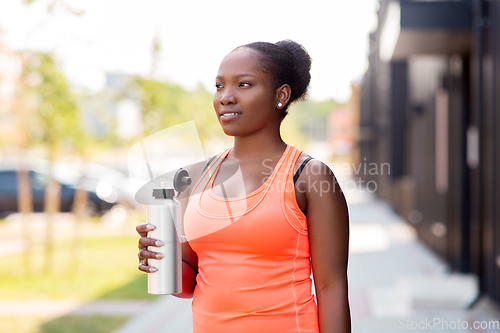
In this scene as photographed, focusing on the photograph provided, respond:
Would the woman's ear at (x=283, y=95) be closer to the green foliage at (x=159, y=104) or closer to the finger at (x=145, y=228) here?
the finger at (x=145, y=228)

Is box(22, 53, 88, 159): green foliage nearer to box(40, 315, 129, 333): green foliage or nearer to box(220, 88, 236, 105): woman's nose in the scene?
box(40, 315, 129, 333): green foliage

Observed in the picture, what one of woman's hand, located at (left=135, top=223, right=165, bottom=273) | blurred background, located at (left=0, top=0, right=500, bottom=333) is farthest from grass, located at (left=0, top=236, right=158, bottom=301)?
woman's hand, located at (left=135, top=223, right=165, bottom=273)

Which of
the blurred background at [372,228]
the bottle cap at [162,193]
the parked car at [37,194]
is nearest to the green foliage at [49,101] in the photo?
the blurred background at [372,228]

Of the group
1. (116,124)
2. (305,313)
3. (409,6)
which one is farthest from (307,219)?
(116,124)

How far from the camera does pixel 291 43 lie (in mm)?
1987

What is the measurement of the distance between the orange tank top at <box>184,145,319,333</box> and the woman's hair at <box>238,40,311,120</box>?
27 cm

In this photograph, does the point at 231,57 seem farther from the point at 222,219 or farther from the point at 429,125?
the point at 429,125

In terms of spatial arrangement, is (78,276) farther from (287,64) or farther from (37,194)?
(37,194)

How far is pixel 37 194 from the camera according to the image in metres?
16.4

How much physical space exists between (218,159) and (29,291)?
5747mm

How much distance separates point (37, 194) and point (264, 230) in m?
15.9

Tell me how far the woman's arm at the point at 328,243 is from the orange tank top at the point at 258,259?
0.04 meters

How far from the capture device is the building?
5.68 m

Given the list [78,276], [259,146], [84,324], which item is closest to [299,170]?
[259,146]
